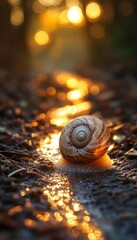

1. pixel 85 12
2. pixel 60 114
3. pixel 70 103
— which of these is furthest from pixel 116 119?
pixel 85 12

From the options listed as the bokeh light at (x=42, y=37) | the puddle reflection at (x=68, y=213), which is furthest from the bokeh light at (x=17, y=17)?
the puddle reflection at (x=68, y=213)

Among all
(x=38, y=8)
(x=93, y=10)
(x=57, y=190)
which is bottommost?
(x=57, y=190)

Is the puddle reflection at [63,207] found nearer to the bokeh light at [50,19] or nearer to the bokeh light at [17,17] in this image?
the bokeh light at [17,17]

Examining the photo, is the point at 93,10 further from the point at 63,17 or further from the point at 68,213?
the point at 68,213

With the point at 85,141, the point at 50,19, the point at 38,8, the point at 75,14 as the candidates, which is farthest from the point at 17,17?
the point at 85,141

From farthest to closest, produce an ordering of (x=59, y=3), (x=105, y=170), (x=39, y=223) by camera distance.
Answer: (x=59, y=3), (x=105, y=170), (x=39, y=223)

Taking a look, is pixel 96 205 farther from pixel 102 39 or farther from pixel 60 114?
pixel 102 39
